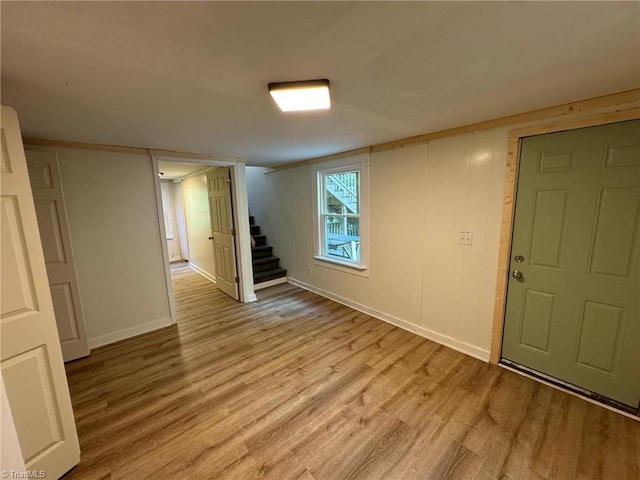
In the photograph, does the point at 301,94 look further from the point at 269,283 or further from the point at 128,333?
the point at 269,283

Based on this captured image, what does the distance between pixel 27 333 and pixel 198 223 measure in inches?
170

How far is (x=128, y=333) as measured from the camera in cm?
306

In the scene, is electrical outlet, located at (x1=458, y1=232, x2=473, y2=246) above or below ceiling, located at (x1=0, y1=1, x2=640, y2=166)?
below

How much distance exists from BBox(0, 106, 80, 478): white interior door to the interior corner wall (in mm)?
1604

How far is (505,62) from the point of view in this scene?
4.15ft

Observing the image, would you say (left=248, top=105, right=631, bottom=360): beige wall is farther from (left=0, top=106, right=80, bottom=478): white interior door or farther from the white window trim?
(left=0, top=106, right=80, bottom=478): white interior door

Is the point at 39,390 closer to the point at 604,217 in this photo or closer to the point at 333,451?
the point at 333,451

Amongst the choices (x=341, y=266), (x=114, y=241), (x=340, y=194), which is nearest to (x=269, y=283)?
(x=341, y=266)

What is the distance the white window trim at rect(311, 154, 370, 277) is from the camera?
3.33 metres

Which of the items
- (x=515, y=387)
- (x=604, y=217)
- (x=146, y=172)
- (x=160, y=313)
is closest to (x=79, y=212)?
(x=146, y=172)

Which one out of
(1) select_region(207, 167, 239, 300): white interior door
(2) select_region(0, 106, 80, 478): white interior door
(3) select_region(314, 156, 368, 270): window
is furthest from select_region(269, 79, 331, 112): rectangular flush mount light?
(1) select_region(207, 167, 239, 300): white interior door

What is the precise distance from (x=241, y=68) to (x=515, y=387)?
9.61 feet

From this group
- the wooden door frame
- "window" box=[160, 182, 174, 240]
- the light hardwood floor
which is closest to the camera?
the light hardwood floor

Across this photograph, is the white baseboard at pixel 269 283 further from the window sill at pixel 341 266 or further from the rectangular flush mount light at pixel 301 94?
the rectangular flush mount light at pixel 301 94
